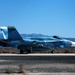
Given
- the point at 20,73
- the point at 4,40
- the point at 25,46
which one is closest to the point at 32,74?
the point at 20,73

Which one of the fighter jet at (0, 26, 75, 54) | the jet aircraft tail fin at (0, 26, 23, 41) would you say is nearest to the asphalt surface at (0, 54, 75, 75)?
the fighter jet at (0, 26, 75, 54)

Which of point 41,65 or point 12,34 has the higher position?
point 12,34

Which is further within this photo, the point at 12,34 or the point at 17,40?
the point at 17,40

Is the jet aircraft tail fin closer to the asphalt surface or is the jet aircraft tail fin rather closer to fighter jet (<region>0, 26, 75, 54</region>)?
fighter jet (<region>0, 26, 75, 54</region>)

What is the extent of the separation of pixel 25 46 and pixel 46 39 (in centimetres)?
2718

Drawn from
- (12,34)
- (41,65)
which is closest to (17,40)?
(12,34)

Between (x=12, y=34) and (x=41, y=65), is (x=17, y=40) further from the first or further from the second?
(x=41, y=65)

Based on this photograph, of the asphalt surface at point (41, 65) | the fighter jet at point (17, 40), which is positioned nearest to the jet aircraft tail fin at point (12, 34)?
the fighter jet at point (17, 40)

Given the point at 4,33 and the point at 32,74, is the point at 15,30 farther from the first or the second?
the point at 32,74

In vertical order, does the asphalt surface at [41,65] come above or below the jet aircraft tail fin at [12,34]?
below

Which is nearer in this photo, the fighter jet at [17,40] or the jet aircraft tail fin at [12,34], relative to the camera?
the fighter jet at [17,40]

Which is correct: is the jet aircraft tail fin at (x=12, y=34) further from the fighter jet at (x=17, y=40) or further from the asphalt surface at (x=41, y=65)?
the asphalt surface at (x=41, y=65)

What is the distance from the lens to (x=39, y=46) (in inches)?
2101

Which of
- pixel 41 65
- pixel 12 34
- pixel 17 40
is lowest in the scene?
pixel 41 65
